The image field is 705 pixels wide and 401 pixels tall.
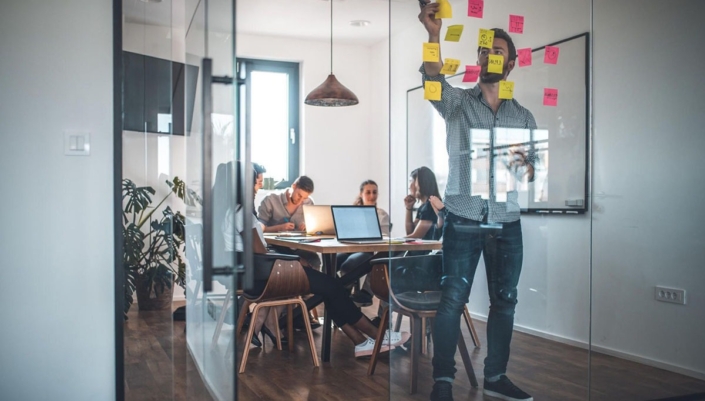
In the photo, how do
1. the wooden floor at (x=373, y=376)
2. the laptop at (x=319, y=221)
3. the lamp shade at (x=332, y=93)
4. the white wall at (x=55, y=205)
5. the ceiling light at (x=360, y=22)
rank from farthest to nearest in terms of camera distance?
1. the ceiling light at (x=360, y=22)
2. the laptop at (x=319, y=221)
3. the lamp shade at (x=332, y=93)
4. the wooden floor at (x=373, y=376)
5. the white wall at (x=55, y=205)

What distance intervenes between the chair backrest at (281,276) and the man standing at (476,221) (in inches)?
44.2

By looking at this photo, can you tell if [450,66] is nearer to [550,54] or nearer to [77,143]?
[550,54]

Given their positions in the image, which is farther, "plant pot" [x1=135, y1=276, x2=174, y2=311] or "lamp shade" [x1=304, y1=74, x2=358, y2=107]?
"lamp shade" [x1=304, y1=74, x2=358, y2=107]

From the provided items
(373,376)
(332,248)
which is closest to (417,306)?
(373,376)

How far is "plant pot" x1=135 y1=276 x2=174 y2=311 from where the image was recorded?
8.70 feet

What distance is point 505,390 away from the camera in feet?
10.0

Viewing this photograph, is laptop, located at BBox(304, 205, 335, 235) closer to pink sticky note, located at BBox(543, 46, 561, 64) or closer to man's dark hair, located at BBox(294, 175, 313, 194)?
man's dark hair, located at BBox(294, 175, 313, 194)

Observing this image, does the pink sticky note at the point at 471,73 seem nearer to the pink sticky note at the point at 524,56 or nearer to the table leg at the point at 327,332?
the pink sticky note at the point at 524,56

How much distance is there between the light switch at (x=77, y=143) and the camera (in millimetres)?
2572

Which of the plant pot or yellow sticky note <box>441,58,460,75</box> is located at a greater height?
yellow sticky note <box>441,58,460,75</box>

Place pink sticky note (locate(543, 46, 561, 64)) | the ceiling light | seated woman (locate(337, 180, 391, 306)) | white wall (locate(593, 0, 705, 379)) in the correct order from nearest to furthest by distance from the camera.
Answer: pink sticky note (locate(543, 46, 561, 64))
white wall (locate(593, 0, 705, 379))
seated woman (locate(337, 180, 391, 306))
the ceiling light

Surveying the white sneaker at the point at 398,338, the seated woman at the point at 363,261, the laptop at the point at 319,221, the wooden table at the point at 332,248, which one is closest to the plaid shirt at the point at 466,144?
the wooden table at the point at 332,248

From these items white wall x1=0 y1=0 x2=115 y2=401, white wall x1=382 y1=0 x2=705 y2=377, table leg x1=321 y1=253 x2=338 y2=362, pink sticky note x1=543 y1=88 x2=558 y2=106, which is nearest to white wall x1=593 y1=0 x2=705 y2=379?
white wall x1=382 y1=0 x2=705 y2=377

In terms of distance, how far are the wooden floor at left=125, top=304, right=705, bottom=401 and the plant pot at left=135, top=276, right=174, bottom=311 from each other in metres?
0.03
